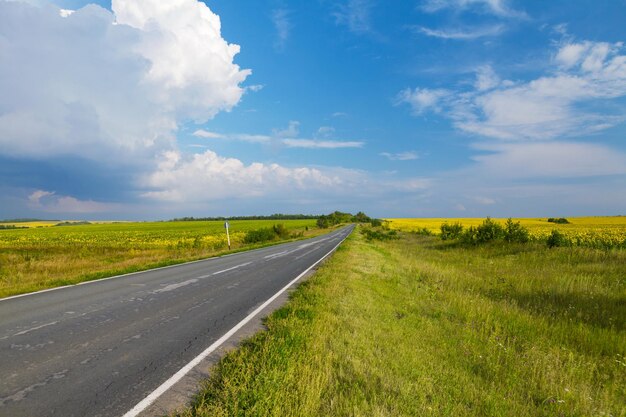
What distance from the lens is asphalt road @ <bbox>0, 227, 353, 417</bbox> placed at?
12.4 feet

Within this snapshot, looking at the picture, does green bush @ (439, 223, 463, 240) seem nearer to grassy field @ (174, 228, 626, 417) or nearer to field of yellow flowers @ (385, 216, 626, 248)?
field of yellow flowers @ (385, 216, 626, 248)

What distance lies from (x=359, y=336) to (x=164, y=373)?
294 cm

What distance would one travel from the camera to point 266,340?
16.9 ft

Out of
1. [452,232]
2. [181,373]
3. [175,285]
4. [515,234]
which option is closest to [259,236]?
[452,232]

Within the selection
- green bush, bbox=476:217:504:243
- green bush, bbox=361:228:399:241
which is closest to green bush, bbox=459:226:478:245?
green bush, bbox=476:217:504:243

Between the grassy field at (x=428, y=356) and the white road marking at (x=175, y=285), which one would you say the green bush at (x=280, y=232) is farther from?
the grassy field at (x=428, y=356)

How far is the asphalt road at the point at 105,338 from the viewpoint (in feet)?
12.4

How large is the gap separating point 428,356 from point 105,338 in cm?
523

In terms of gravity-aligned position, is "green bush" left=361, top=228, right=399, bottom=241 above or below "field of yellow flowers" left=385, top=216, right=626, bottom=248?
below

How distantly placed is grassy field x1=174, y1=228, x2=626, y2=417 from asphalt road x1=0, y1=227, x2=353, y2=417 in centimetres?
98

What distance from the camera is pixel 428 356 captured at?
5.15m

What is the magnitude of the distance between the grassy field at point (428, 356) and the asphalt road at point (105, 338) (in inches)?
38.4

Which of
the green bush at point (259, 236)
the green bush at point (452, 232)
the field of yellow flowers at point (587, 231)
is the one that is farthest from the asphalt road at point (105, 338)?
the green bush at point (259, 236)

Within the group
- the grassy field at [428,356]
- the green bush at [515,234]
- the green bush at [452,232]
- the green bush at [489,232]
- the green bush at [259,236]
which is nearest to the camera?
the grassy field at [428,356]
